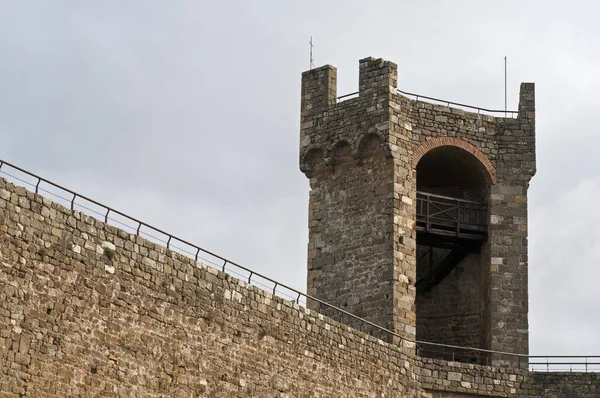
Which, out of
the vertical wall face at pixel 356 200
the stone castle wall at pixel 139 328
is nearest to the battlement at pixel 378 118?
the vertical wall face at pixel 356 200

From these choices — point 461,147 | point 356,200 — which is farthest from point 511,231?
point 356,200

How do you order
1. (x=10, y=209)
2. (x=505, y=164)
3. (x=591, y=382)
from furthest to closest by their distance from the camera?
1. (x=505, y=164)
2. (x=591, y=382)
3. (x=10, y=209)

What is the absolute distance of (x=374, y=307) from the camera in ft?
98.5

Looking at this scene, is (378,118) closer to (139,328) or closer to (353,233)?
(353,233)

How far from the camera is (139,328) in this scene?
2205 centimetres

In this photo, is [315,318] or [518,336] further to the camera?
[518,336]

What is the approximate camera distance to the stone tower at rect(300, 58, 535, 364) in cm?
3048

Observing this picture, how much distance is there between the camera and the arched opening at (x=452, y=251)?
32094 millimetres

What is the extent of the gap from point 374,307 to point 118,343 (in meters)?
9.30

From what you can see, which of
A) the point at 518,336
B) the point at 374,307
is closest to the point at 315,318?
the point at 374,307

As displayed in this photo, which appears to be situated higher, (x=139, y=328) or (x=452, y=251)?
(x=452, y=251)

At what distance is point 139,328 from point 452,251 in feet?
40.3

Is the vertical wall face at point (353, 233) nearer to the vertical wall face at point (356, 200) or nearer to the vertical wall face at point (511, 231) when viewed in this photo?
the vertical wall face at point (356, 200)

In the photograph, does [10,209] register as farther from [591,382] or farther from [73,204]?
[591,382]
